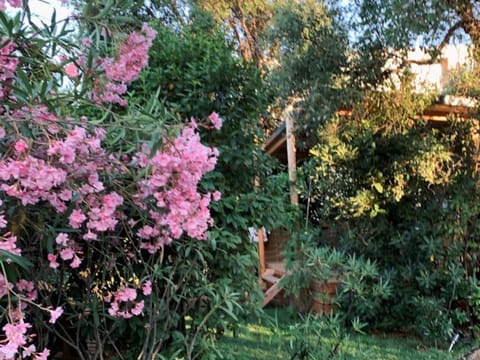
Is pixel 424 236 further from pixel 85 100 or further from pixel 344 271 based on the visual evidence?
pixel 85 100

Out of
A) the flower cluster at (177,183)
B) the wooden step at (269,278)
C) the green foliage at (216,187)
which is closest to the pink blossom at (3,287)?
the flower cluster at (177,183)

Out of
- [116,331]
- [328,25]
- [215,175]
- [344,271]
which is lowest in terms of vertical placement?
[116,331]

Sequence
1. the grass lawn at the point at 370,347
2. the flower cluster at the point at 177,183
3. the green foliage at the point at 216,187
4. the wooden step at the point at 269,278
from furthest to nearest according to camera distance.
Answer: the wooden step at the point at 269,278 → the grass lawn at the point at 370,347 → the green foliage at the point at 216,187 → the flower cluster at the point at 177,183

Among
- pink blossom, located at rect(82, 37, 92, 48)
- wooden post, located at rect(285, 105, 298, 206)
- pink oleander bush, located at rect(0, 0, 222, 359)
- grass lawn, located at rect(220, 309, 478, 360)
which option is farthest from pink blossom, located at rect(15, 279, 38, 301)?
wooden post, located at rect(285, 105, 298, 206)

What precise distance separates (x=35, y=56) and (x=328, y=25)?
368 cm

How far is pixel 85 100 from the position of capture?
6.16ft

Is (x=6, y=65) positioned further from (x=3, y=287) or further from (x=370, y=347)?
(x=370, y=347)

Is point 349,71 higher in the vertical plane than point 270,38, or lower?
lower

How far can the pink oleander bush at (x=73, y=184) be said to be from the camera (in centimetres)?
149

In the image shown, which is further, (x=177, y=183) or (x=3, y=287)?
(x=177, y=183)

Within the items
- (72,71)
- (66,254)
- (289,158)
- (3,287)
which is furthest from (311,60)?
(3,287)

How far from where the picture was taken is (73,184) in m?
1.65

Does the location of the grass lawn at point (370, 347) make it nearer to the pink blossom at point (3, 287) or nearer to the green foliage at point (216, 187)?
the green foliage at point (216, 187)

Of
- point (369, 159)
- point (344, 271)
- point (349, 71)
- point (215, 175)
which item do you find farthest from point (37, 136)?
point (369, 159)
